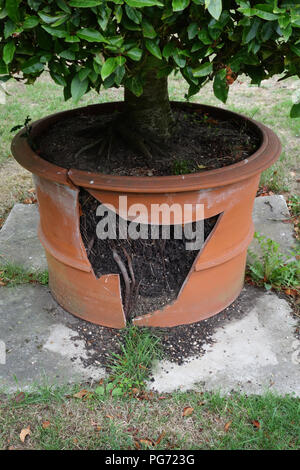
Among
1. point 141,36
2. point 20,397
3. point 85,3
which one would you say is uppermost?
point 85,3

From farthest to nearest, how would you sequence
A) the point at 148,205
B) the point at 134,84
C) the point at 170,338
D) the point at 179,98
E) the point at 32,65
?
the point at 179,98 → the point at 170,338 → the point at 148,205 → the point at 134,84 → the point at 32,65

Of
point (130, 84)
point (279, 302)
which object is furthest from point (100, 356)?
point (130, 84)

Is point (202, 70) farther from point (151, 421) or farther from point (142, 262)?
point (151, 421)

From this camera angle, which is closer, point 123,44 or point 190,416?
point 123,44

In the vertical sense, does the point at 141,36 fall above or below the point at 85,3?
below

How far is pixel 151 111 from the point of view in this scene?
263 centimetres

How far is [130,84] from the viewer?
196cm

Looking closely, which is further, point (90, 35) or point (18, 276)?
point (18, 276)

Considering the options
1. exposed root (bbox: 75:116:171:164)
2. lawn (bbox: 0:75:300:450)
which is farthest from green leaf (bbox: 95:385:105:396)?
exposed root (bbox: 75:116:171:164)

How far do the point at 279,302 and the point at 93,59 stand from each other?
5.85 feet

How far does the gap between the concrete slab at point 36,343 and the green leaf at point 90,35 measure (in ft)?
5.08

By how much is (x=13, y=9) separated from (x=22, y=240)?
82.1 inches

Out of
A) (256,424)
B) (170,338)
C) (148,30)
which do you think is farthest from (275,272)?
(148,30)

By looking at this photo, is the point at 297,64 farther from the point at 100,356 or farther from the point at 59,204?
the point at 100,356
